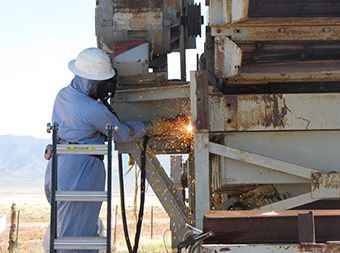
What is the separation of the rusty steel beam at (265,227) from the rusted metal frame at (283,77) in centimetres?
154

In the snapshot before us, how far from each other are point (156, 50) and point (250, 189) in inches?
51.3

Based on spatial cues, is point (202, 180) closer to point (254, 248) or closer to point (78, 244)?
point (78, 244)

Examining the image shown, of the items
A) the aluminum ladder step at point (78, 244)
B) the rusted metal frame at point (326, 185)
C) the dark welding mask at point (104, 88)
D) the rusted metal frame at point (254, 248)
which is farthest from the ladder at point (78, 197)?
the rusted metal frame at point (326, 185)

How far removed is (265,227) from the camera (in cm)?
331

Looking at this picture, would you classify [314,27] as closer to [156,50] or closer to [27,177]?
[156,50]

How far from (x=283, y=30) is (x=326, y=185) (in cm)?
111

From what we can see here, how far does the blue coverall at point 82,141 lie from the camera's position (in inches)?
189

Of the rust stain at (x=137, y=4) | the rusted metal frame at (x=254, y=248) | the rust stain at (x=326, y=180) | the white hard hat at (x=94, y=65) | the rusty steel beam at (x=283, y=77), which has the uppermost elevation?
the rust stain at (x=137, y=4)

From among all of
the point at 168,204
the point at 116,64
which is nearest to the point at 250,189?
the point at 168,204

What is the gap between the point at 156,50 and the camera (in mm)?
5230

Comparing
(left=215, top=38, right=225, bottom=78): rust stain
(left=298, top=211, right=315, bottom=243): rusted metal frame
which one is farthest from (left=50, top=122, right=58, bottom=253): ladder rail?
(left=298, top=211, right=315, bottom=243): rusted metal frame

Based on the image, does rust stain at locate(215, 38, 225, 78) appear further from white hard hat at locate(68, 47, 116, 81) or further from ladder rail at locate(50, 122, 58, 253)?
ladder rail at locate(50, 122, 58, 253)

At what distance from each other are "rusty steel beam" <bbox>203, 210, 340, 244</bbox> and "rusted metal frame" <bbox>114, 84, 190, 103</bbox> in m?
1.83

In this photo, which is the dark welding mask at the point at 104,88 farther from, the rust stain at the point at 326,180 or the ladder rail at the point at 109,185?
the rust stain at the point at 326,180
